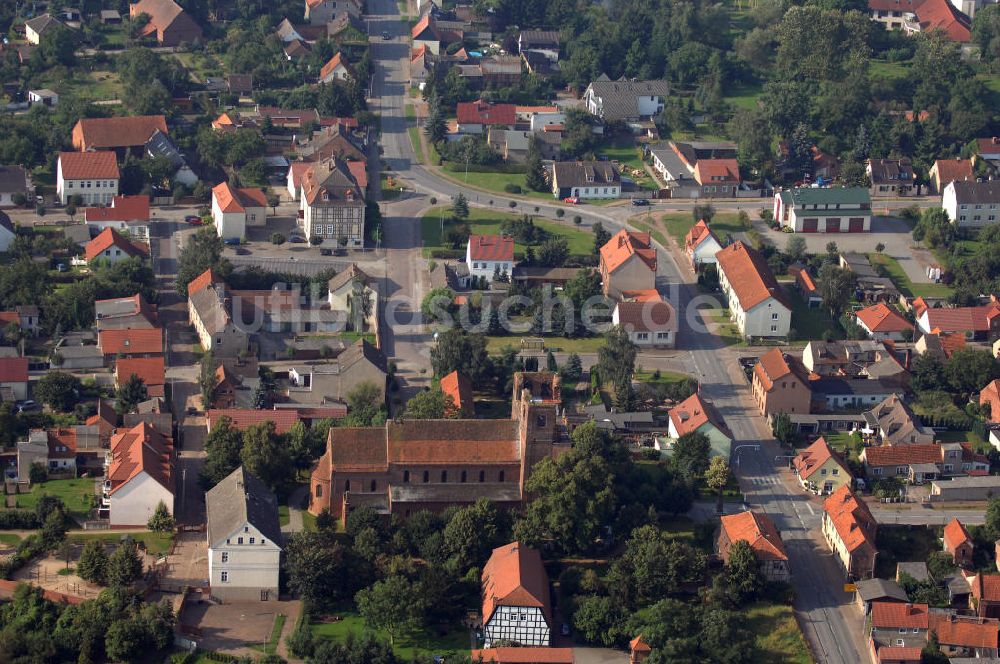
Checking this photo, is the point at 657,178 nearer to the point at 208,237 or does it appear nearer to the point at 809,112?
Result: the point at 809,112

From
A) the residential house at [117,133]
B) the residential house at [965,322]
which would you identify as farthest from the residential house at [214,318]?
the residential house at [965,322]

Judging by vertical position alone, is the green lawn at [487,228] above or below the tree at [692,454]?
below

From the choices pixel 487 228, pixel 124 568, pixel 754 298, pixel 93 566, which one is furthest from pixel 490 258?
pixel 93 566

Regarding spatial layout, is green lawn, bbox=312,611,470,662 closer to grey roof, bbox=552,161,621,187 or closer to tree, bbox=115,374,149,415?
tree, bbox=115,374,149,415

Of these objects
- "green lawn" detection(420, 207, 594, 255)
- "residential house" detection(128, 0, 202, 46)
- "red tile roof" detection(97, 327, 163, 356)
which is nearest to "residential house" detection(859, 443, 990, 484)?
"green lawn" detection(420, 207, 594, 255)

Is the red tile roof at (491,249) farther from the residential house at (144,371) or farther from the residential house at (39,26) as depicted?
the residential house at (39,26)

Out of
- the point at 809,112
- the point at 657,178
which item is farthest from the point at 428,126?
the point at 809,112
